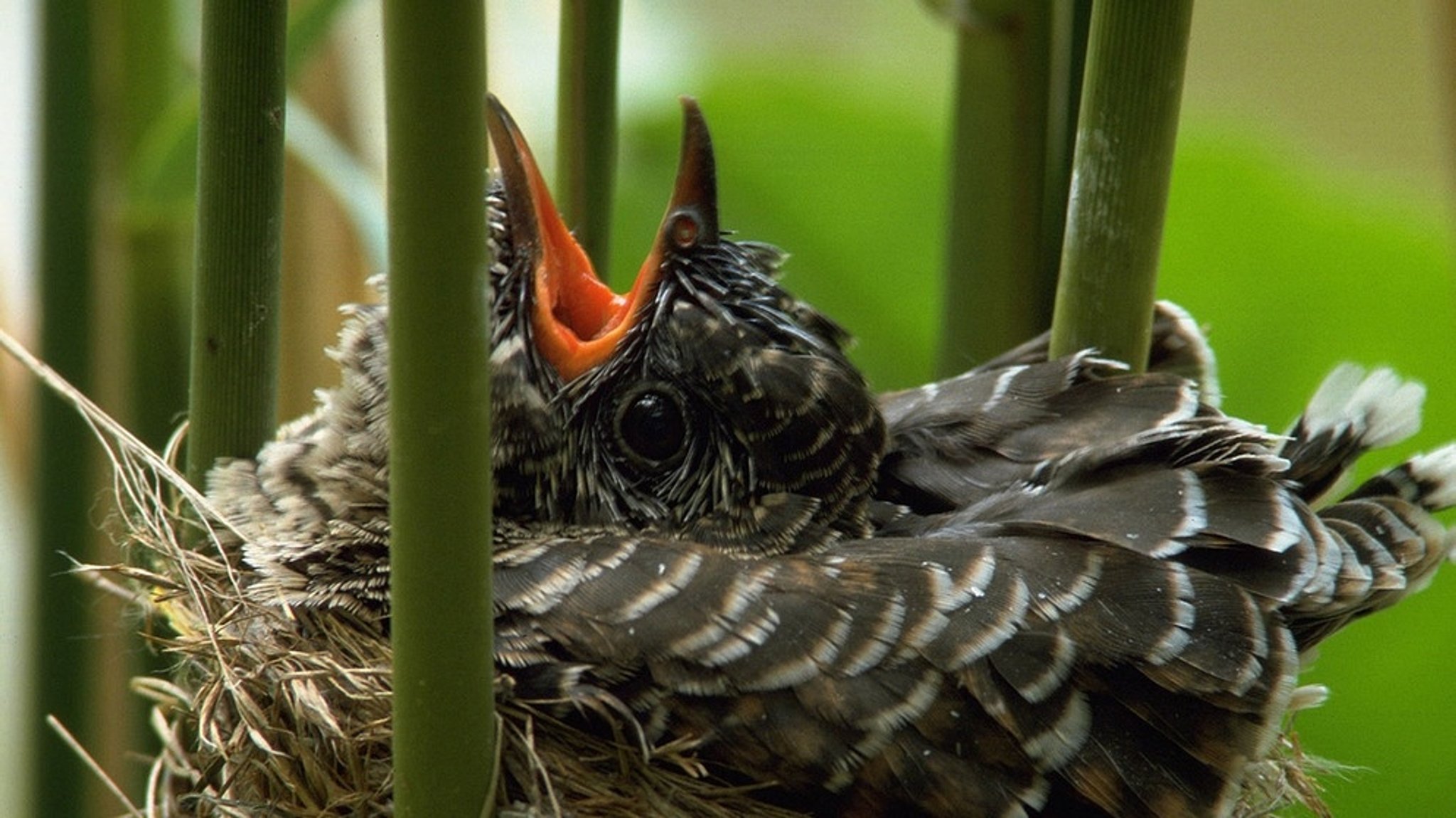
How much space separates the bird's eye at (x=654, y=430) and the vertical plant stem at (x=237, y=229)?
28 centimetres

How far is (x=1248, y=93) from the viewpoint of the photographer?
7.47ft

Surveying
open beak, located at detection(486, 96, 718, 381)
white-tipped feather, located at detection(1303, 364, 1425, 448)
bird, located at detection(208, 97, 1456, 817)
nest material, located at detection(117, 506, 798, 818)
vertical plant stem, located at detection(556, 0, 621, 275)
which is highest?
vertical plant stem, located at detection(556, 0, 621, 275)

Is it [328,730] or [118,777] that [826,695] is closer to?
[328,730]

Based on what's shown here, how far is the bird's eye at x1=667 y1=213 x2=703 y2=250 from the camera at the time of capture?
34.6 inches

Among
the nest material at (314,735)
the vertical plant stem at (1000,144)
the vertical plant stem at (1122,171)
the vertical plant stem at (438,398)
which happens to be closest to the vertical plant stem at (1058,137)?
the vertical plant stem at (1000,144)

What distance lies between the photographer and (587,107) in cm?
79

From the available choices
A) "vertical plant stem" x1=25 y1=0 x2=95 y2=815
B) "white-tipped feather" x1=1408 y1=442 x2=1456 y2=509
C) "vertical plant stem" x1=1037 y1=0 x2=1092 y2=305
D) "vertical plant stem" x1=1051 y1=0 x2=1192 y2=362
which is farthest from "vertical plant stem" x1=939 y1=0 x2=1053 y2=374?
"vertical plant stem" x1=25 y1=0 x2=95 y2=815

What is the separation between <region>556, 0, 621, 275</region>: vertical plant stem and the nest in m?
0.27

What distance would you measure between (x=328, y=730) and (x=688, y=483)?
0.30 metres

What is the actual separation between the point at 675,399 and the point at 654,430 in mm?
25

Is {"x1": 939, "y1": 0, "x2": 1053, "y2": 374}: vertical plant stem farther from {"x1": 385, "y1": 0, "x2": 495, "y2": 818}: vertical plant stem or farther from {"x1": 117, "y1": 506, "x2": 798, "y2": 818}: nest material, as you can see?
{"x1": 385, "y1": 0, "x2": 495, "y2": 818}: vertical plant stem

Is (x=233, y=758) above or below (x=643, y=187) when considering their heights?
below

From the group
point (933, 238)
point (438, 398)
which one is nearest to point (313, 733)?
point (438, 398)

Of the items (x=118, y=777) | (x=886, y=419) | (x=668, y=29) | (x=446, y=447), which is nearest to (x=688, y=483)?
(x=886, y=419)
